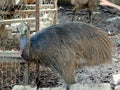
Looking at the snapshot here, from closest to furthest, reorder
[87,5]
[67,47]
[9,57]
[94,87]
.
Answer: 1. [94,87]
2. [67,47]
3. [9,57]
4. [87,5]

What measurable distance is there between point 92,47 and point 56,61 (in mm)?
439

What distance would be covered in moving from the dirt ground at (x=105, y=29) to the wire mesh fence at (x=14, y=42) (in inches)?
18.5

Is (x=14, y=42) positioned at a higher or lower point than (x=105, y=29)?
higher

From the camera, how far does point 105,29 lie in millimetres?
8016

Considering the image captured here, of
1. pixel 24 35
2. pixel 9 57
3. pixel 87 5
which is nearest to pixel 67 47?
pixel 24 35

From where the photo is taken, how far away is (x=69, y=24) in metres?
4.22

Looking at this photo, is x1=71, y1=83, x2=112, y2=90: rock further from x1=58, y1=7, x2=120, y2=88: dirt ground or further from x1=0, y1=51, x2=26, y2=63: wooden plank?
x1=0, y1=51, x2=26, y2=63: wooden plank

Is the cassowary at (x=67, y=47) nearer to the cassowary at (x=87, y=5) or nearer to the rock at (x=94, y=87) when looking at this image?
the rock at (x=94, y=87)

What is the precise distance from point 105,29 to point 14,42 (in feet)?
10.3

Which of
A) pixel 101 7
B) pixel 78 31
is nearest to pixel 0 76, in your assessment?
pixel 78 31

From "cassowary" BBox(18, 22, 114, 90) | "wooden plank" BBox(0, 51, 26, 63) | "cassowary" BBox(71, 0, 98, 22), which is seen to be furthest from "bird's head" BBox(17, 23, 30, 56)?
"cassowary" BBox(71, 0, 98, 22)

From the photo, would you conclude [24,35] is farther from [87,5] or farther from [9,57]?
[87,5]

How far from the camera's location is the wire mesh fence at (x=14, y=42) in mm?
4652

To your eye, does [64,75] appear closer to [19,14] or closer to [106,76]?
[106,76]
